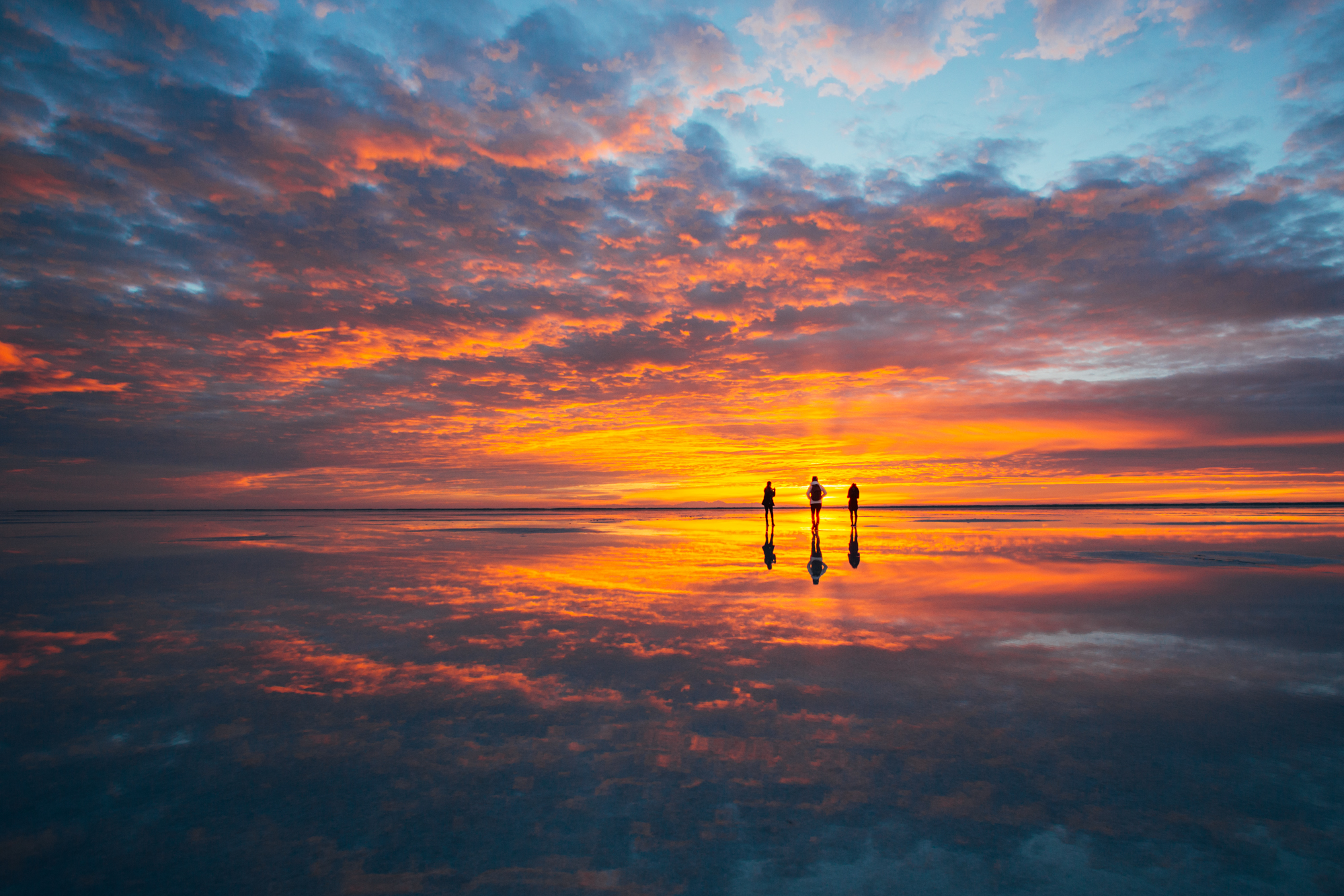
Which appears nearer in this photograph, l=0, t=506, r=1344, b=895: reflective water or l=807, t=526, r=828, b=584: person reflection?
l=0, t=506, r=1344, b=895: reflective water

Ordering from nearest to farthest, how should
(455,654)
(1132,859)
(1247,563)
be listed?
1. (1132,859)
2. (455,654)
3. (1247,563)

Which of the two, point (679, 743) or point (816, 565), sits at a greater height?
point (816, 565)

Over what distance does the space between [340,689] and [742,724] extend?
3.92m

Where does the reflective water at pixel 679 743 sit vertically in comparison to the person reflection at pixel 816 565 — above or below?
below

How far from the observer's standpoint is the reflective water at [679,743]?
3.32 m

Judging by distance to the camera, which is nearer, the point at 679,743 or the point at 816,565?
the point at 679,743

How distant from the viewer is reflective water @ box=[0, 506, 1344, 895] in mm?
3318

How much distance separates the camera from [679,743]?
16.0 feet

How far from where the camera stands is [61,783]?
14.3 ft

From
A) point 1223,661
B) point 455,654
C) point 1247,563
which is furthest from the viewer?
point 1247,563

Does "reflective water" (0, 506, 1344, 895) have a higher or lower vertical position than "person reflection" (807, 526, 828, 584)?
lower

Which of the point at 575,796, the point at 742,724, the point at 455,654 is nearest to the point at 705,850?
the point at 575,796

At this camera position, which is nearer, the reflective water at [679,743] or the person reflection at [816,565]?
the reflective water at [679,743]

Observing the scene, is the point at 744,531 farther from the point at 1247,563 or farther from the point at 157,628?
the point at 157,628
